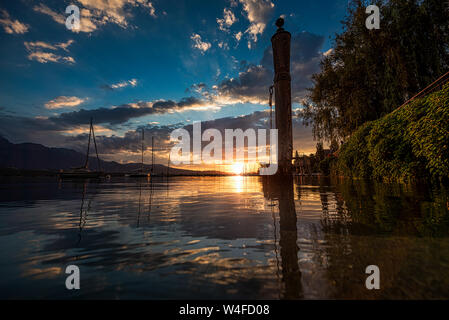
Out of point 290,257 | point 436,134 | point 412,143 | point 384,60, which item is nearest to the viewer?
point 290,257

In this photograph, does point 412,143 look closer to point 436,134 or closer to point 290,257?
point 436,134

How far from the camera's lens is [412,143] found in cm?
577

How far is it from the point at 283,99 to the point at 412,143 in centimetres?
406

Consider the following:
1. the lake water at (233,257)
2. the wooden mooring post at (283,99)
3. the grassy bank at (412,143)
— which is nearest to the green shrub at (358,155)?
the grassy bank at (412,143)

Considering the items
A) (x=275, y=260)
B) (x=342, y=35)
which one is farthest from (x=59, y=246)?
(x=342, y=35)

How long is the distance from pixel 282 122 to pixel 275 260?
724 cm

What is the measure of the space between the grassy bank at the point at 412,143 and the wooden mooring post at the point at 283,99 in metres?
2.91

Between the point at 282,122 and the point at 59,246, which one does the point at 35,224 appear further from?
the point at 282,122

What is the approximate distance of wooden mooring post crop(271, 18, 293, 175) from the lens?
314 inches

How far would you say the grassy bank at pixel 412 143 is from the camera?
15.4 feet

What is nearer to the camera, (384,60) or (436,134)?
(436,134)

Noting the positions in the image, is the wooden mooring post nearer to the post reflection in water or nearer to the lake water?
the lake water

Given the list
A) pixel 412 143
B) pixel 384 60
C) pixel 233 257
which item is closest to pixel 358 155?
pixel 412 143

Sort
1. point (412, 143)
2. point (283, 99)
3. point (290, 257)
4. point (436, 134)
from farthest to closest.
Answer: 1. point (283, 99)
2. point (412, 143)
3. point (436, 134)
4. point (290, 257)
